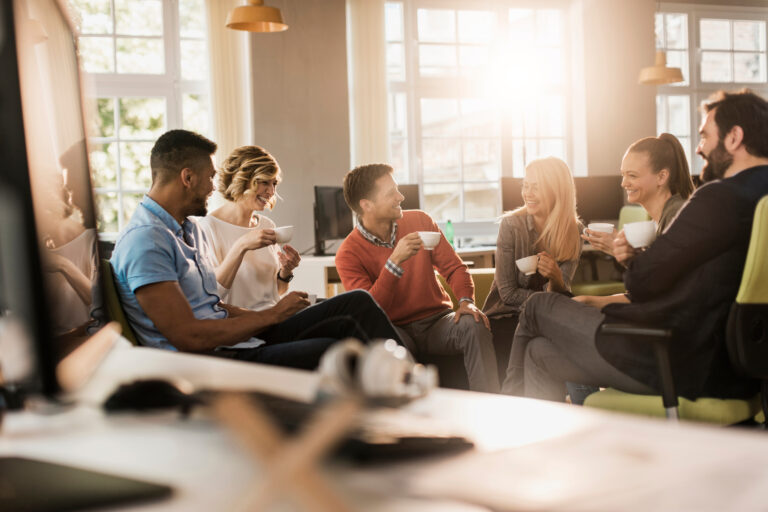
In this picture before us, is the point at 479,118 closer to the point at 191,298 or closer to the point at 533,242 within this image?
the point at 533,242

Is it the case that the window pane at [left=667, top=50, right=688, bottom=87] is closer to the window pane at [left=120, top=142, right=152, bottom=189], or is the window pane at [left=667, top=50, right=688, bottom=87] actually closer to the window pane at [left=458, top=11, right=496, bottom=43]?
the window pane at [left=458, top=11, right=496, bottom=43]

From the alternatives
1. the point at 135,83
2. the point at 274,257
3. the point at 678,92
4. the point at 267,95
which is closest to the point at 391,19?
the point at 267,95

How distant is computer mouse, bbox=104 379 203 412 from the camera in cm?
68

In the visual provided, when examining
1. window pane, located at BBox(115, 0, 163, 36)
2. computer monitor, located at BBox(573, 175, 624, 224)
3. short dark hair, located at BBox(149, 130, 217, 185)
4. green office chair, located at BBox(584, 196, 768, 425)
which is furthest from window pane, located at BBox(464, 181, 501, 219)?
green office chair, located at BBox(584, 196, 768, 425)

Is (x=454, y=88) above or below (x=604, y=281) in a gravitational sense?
above

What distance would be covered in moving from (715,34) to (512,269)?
19.7ft

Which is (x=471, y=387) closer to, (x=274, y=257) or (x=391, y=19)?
(x=274, y=257)

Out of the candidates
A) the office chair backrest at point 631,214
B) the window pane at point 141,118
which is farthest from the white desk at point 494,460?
the window pane at point 141,118

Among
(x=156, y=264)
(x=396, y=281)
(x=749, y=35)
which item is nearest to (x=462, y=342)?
(x=396, y=281)

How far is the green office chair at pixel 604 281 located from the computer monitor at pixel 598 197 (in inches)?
3.7

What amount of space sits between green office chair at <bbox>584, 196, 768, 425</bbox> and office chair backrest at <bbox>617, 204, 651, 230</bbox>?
424 centimetres

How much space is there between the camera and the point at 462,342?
284 centimetres

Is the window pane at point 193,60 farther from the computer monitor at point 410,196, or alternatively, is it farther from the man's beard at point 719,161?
the man's beard at point 719,161

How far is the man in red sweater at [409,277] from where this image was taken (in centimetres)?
281
